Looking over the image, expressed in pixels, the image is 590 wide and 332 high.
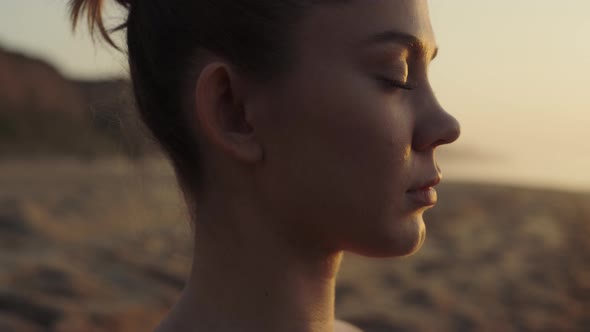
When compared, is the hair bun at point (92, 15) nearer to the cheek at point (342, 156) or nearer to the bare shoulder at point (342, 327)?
the cheek at point (342, 156)

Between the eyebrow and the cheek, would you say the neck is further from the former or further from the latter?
the eyebrow

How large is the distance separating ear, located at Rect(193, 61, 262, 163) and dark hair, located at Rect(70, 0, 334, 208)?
0.04 meters

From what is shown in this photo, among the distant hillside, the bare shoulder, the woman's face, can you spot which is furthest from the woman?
the distant hillside

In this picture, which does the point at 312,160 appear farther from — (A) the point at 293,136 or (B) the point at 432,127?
(B) the point at 432,127

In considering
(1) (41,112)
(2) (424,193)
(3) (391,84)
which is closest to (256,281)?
(2) (424,193)

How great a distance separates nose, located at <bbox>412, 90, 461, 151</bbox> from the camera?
1.49m

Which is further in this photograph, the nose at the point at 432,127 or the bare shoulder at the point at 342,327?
the bare shoulder at the point at 342,327

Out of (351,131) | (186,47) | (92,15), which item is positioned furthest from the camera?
(92,15)

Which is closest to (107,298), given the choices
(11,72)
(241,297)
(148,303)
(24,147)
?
(148,303)

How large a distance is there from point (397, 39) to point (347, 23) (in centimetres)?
11

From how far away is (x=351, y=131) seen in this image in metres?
1.45

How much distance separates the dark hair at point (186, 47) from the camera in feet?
4.86

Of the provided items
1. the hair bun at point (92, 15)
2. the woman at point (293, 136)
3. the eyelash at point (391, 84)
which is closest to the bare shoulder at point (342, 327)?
the woman at point (293, 136)

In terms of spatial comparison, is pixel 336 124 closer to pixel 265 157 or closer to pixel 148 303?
pixel 265 157
